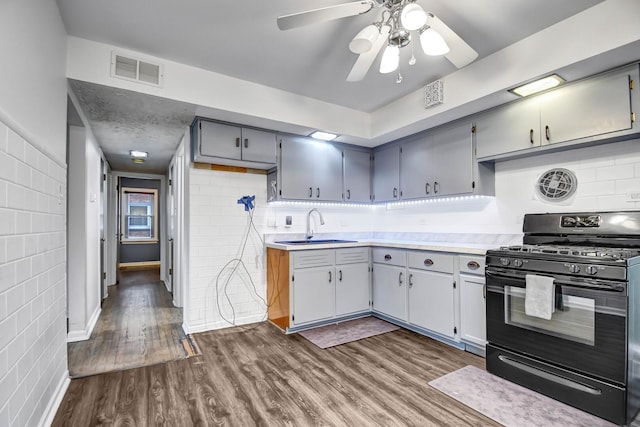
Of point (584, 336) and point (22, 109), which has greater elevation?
point (22, 109)

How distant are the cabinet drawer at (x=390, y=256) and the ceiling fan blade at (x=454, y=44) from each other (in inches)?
78.4

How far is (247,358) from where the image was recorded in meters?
2.80

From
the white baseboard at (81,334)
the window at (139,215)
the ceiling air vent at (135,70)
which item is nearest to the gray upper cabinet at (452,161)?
the ceiling air vent at (135,70)

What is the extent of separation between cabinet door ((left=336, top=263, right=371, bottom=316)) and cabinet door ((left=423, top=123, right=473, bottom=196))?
1246 millimetres

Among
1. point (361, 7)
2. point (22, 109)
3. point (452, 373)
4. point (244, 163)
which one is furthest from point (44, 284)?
point (452, 373)

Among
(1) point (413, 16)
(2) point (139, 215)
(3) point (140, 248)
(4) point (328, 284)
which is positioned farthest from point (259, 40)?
(3) point (140, 248)

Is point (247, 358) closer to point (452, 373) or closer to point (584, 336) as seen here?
point (452, 373)

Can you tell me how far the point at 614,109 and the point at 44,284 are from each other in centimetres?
388

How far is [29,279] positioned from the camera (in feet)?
5.38

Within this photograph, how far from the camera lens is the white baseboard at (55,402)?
184 cm

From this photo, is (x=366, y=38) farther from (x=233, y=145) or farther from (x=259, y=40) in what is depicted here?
(x=233, y=145)

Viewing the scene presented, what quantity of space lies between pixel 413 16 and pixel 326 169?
2570 millimetres

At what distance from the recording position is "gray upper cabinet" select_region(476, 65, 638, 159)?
223 centimetres

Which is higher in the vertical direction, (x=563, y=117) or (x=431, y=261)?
(x=563, y=117)
